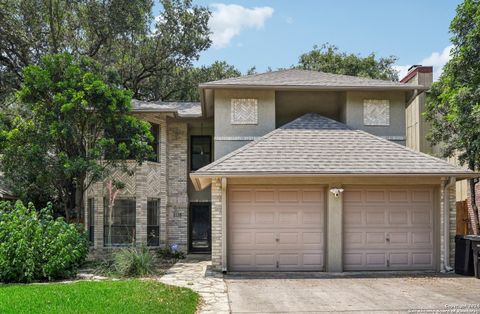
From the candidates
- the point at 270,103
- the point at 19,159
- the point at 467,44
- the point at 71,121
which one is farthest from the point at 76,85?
the point at 467,44

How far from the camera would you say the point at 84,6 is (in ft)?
71.4

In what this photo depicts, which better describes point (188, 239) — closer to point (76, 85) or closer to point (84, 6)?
point (76, 85)

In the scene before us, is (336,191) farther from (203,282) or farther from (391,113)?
(391,113)

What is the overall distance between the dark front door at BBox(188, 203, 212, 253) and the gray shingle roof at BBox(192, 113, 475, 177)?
6.21 metres

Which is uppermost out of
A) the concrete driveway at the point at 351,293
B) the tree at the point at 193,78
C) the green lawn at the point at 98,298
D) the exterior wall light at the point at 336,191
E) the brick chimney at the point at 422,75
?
the tree at the point at 193,78

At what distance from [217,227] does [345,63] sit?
19964 mm

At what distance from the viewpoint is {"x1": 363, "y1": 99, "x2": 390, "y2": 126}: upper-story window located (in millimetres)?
17156

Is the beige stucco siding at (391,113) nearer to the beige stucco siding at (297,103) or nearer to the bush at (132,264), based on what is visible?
the beige stucco siding at (297,103)

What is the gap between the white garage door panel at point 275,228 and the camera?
1392 cm

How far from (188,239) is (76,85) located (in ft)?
25.6

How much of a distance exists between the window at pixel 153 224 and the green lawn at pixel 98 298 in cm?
741

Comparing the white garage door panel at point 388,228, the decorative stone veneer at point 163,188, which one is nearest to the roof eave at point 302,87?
the decorative stone veneer at point 163,188

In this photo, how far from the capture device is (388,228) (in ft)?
46.1

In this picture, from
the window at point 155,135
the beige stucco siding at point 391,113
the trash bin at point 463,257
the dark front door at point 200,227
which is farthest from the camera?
the dark front door at point 200,227
